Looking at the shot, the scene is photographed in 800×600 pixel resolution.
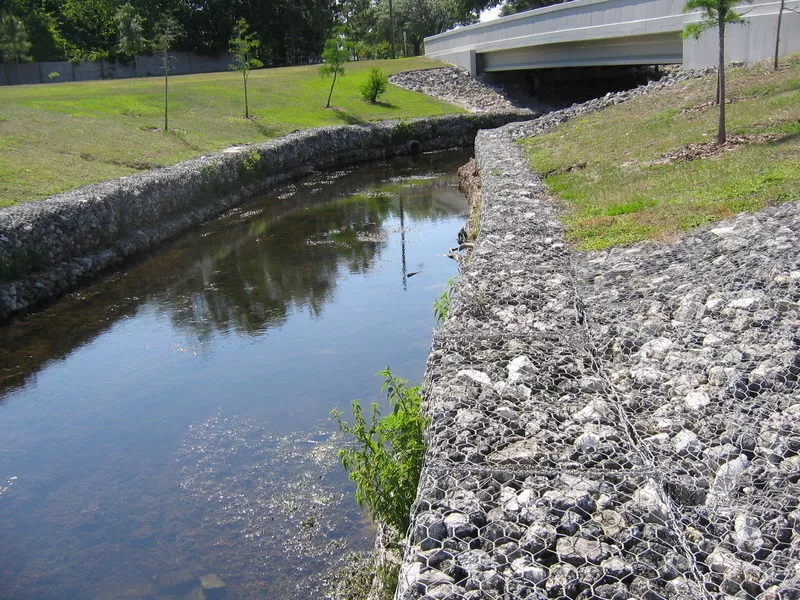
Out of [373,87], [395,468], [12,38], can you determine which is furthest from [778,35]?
[12,38]

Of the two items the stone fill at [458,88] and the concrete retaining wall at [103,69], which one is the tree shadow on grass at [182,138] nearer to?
the stone fill at [458,88]

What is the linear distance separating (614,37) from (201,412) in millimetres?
35080

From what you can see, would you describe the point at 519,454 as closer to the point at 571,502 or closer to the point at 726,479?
the point at 571,502

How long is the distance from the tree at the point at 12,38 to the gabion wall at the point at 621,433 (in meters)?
68.8

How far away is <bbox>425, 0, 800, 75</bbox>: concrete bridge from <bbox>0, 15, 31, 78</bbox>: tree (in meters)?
38.0

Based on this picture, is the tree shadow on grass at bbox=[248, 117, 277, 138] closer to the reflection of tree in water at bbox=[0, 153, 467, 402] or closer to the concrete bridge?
the reflection of tree in water at bbox=[0, 153, 467, 402]

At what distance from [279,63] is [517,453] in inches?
3214

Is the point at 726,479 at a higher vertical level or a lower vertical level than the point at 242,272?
higher

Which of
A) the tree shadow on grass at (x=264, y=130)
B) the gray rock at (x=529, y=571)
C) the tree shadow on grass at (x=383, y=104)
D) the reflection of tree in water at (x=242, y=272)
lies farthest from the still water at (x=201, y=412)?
the tree shadow on grass at (x=383, y=104)

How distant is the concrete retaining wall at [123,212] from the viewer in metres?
16.8

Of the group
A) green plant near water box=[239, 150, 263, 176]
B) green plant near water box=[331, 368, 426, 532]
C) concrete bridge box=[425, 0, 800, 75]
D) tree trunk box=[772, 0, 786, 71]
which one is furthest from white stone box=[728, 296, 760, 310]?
green plant near water box=[239, 150, 263, 176]

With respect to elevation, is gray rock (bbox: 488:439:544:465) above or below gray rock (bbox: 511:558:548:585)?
above

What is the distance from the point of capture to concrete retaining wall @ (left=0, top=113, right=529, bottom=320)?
16750 millimetres

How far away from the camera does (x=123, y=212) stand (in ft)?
69.3
